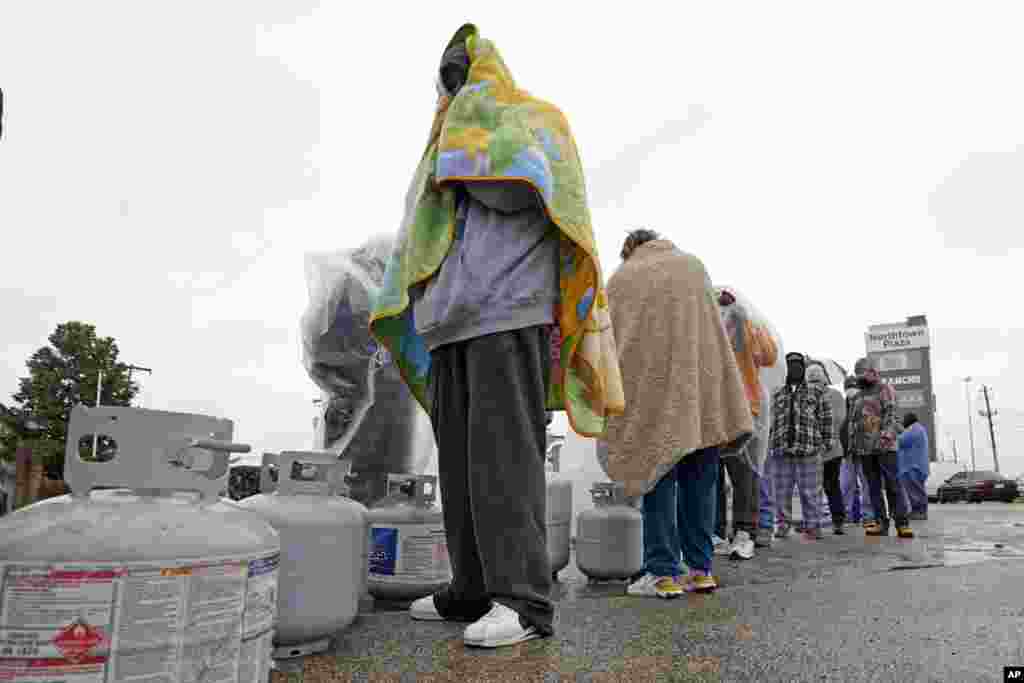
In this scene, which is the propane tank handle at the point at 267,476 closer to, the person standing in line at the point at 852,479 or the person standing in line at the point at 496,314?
the person standing in line at the point at 496,314

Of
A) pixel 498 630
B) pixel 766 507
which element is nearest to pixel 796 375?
pixel 766 507

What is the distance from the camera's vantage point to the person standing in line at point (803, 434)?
6.18m

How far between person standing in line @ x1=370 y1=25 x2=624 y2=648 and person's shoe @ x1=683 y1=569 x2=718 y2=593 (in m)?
1.07

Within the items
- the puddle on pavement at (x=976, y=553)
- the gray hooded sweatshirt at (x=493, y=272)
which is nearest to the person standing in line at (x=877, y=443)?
the puddle on pavement at (x=976, y=553)

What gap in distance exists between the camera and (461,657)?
1.72 meters

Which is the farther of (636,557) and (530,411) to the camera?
(636,557)

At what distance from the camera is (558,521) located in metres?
3.54

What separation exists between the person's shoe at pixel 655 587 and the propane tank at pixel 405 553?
2.77 feet

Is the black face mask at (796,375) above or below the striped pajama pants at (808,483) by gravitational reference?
above

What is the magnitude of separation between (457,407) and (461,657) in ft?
2.28

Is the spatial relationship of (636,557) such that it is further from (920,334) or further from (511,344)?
(920,334)

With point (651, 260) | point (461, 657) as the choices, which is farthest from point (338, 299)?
point (461, 657)

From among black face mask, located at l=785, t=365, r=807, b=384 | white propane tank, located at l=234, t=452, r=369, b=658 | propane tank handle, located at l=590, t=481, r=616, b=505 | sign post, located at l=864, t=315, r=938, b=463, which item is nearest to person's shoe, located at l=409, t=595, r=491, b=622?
white propane tank, located at l=234, t=452, r=369, b=658

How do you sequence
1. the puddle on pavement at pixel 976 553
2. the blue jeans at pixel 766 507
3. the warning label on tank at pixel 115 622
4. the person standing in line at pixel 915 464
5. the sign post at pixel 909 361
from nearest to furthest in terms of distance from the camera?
the warning label on tank at pixel 115 622, the puddle on pavement at pixel 976 553, the blue jeans at pixel 766 507, the person standing in line at pixel 915 464, the sign post at pixel 909 361
